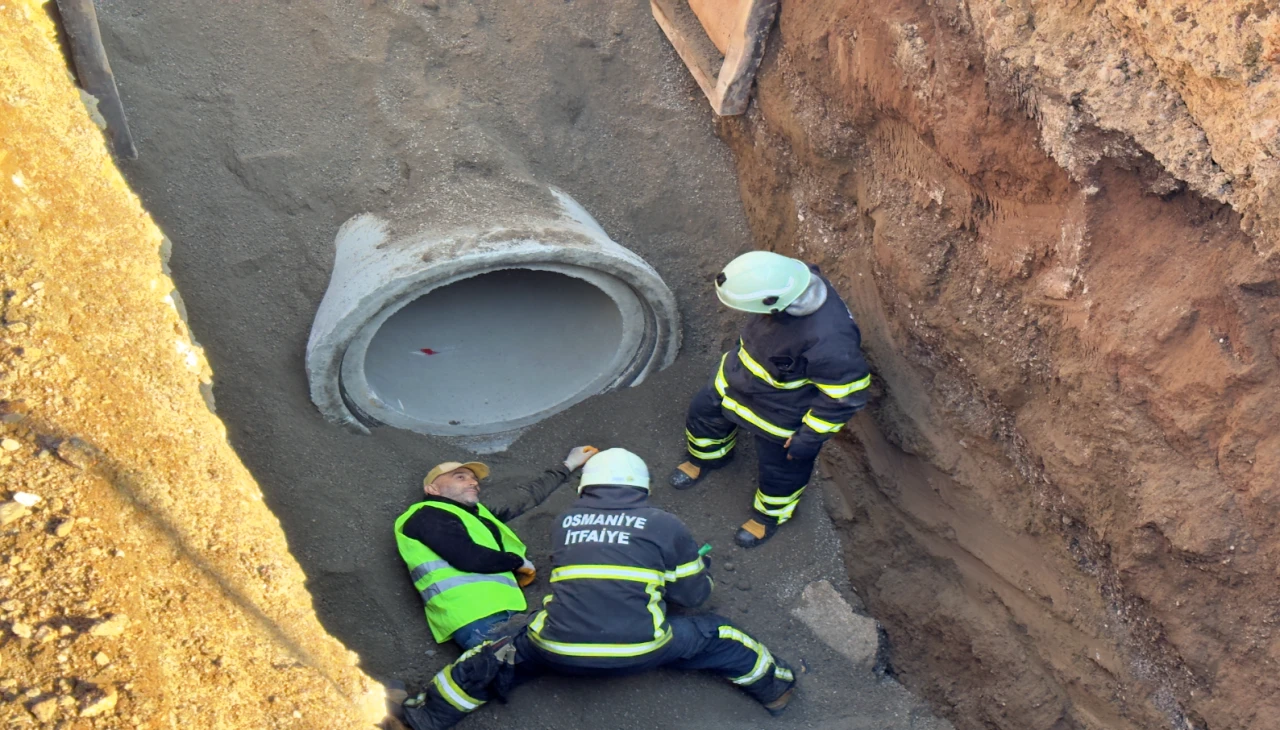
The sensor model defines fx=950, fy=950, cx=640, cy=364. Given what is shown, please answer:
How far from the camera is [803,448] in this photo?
4.25 meters

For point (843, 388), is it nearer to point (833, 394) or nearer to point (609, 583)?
point (833, 394)

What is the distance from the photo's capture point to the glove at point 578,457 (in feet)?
16.4

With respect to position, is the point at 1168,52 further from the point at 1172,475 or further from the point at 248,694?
the point at 248,694

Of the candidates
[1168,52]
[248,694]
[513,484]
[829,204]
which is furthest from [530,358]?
[1168,52]

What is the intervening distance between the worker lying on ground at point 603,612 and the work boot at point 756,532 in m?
0.79

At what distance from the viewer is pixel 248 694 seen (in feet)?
8.23

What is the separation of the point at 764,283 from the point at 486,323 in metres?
2.18

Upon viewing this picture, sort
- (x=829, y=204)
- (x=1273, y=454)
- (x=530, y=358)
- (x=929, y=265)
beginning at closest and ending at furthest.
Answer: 1. (x=1273, y=454)
2. (x=929, y=265)
3. (x=829, y=204)
4. (x=530, y=358)

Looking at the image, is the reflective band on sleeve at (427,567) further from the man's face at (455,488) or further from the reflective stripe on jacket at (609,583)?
the reflective stripe on jacket at (609,583)

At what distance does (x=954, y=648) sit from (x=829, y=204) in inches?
85.4

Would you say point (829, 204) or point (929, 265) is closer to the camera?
point (929, 265)

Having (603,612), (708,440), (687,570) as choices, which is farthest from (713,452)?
(603,612)

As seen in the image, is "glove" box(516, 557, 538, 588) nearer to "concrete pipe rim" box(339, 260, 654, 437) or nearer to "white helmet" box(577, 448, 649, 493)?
"white helmet" box(577, 448, 649, 493)

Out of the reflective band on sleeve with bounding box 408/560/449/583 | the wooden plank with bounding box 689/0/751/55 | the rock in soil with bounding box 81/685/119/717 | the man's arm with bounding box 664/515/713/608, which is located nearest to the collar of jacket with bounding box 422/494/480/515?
the reflective band on sleeve with bounding box 408/560/449/583
